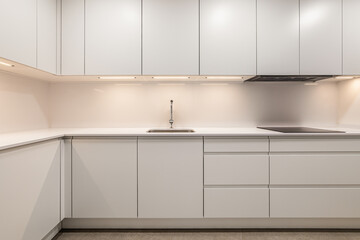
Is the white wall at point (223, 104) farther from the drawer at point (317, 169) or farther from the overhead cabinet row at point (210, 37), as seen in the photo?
the drawer at point (317, 169)

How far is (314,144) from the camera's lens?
186 centimetres

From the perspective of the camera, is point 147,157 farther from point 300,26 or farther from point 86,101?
point 300,26

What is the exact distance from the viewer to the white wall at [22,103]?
73.3 inches

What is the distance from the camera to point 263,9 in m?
2.08

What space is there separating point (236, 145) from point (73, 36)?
6.12ft

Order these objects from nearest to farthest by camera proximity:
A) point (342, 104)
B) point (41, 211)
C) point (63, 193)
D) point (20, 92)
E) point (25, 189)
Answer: point (25, 189), point (41, 211), point (63, 193), point (20, 92), point (342, 104)

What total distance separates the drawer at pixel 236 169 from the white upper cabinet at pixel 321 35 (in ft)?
3.51

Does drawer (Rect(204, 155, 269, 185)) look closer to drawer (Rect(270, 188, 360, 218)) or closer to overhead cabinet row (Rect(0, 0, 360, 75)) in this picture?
drawer (Rect(270, 188, 360, 218))

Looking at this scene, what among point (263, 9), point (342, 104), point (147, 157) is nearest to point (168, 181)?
point (147, 157)

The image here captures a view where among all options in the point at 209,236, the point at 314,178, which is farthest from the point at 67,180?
the point at 314,178

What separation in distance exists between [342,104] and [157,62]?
Result: 2.13 meters

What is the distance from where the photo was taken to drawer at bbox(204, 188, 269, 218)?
6.15 ft

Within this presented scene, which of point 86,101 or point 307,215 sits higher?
point 86,101

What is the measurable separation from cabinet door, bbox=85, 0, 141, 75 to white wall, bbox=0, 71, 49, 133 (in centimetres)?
63
